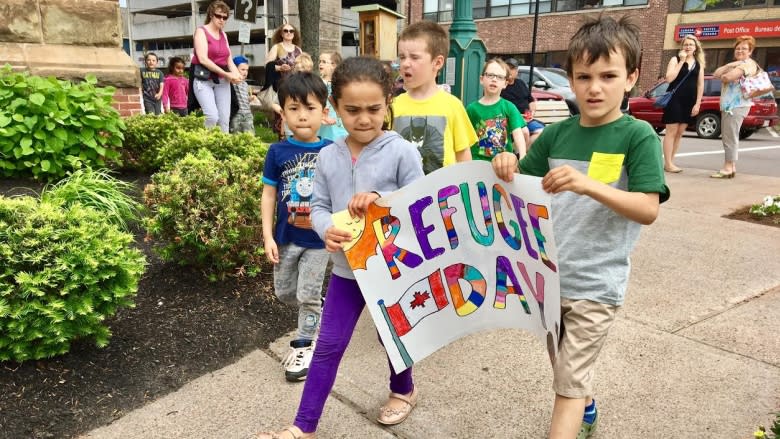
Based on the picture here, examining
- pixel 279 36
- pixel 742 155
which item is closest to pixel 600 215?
pixel 279 36

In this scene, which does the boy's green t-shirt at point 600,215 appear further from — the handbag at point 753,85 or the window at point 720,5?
the window at point 720,5

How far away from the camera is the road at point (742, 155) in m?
10.2

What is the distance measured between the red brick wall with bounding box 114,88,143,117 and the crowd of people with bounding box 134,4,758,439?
15.7 ft

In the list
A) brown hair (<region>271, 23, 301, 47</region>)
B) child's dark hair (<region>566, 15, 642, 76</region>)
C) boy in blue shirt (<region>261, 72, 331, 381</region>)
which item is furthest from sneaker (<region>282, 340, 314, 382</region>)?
brown hair (<region>271, 23, 301, 47</region>)

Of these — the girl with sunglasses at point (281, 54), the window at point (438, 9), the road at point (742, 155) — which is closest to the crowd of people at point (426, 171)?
the girl with sunglasses at point (281, 54)

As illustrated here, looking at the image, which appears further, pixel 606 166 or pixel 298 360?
pixel 298 360

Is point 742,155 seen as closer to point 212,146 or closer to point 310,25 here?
point 310,25

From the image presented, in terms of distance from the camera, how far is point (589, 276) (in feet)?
6.63

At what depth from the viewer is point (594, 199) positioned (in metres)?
1.89

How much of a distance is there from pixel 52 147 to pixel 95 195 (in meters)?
1.26

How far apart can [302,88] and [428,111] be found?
0.71m

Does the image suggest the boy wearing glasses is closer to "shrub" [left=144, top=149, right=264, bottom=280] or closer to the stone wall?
"shrub" [left=144, top=149, right=264, bottom=280]

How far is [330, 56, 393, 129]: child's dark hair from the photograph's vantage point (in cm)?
213

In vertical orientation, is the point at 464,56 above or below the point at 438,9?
below
